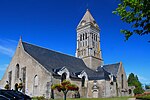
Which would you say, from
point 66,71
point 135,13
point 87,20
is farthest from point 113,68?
point 135,13

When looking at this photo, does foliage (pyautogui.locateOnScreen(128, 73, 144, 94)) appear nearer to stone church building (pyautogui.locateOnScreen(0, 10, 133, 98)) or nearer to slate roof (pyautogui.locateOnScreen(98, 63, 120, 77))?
stone church building (pyautogui.locateOnScreen(0, 10, 133, 98))

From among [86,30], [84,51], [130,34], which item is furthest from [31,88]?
[130,34]

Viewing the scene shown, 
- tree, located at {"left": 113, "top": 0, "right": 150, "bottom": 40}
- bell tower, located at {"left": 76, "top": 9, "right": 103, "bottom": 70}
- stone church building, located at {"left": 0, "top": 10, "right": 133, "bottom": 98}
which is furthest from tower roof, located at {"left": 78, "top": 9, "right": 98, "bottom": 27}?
tree, located at {"left": 113, "top": 0, "right": 150, "bottom": 40}

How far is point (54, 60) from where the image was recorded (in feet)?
148

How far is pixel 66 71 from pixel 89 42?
1797 centimetres

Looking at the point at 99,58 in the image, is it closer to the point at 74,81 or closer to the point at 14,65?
the point at 74,81

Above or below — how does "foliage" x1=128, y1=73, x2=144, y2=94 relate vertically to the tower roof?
below

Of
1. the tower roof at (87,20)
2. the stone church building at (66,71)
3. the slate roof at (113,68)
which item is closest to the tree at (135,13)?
the stone church building at (66,71)

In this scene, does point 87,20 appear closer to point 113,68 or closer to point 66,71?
point 113,68

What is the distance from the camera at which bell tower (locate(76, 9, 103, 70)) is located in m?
56.2

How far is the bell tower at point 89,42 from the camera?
56.2m

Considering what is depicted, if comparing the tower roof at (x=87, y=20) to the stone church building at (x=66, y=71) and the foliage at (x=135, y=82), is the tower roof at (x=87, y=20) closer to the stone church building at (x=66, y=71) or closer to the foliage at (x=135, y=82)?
the stone church building at (x=66, y=71)

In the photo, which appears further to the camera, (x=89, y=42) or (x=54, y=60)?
(x=89, y=42)

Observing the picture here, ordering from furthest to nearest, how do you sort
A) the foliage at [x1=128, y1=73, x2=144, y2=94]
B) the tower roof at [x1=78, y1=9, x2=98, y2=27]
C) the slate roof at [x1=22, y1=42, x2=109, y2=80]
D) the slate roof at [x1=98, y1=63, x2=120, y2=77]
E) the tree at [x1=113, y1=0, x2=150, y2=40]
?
1. the foliage at [x1=128, y1=73, x2=144, y2=94]
2. the tower roof at [x1=78, y1=9, x2=98, y2=27]
3. the slate roof at [x1=98, y1=63, x2=120, y2=77]
4. the slate roof at [x1=22, y1=42, x2=109, y2=80]
5. the tree at [x1=113, y1=0, x2=150, y2=40]
